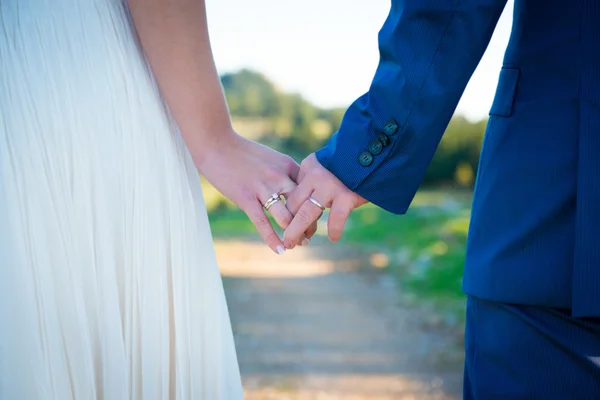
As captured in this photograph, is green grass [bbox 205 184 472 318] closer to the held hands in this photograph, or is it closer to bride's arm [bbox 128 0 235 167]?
the held hands

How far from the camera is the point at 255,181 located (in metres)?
1.71

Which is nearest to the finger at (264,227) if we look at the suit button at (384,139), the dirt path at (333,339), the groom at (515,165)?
the groom at (515,165)

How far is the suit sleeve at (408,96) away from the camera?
1.43 meters

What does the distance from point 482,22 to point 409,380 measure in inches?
121

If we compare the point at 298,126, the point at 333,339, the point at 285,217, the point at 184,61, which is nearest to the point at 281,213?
the point at 285,217

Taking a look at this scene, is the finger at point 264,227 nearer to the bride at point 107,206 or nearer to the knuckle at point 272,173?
the knuckle at point 272,173

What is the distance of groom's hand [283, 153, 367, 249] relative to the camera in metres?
1.64

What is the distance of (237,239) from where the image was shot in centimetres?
1000

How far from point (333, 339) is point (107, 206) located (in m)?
3.70

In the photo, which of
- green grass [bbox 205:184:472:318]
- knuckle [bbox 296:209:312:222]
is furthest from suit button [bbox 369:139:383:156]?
green grass [bbox 205:184:472:318]

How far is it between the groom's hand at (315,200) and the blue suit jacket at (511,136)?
0.06 meters

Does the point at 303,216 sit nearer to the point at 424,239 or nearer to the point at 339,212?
the point at 339,212

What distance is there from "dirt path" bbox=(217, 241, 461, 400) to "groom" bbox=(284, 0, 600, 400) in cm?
249

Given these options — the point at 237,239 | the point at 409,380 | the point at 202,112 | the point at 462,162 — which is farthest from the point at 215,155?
the point at 462,162
